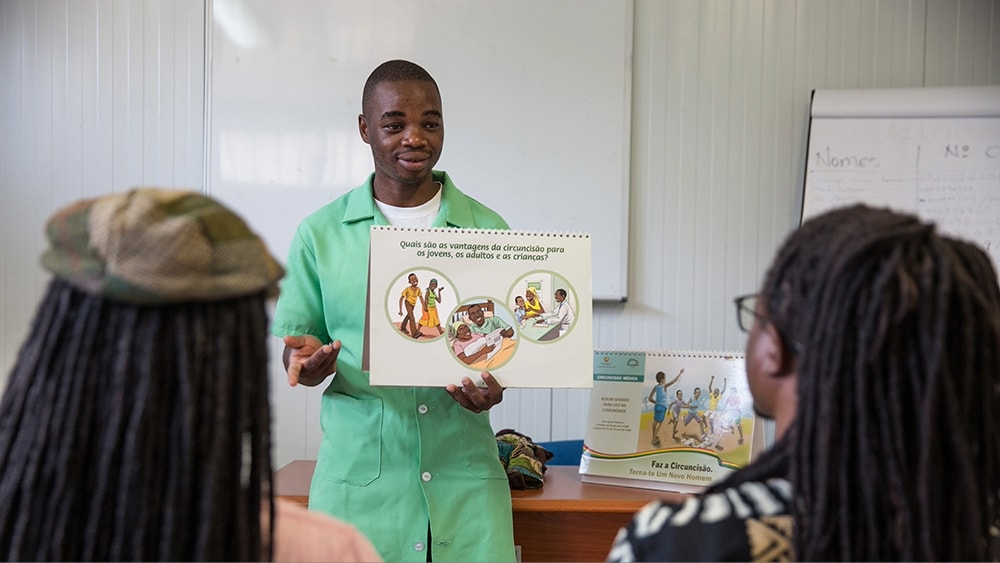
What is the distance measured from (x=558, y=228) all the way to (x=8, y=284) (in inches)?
86.5

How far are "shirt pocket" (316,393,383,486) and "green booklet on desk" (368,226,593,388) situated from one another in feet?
0.51

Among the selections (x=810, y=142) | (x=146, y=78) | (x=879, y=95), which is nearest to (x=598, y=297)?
(x=810, y=142)

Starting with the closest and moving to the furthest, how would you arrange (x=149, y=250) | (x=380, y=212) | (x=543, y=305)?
(x=149, y=250) < (x=543, y=305) < (x=380, y=212)

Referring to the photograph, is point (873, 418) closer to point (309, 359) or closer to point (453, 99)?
point (309, 359)

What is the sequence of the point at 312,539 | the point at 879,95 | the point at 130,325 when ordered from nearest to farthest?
the point at 130,325 < the point at 312,539 < the point at 879,95

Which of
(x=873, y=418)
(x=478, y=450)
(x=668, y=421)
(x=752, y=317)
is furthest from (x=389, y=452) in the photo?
(x=873, y=418)

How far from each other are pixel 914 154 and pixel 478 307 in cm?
228

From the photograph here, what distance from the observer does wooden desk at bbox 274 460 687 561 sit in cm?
245

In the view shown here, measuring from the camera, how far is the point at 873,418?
1054 mm

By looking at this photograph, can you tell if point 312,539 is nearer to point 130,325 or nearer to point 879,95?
point 130,325

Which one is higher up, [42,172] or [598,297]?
[42,172]

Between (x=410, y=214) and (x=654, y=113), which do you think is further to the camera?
(x=654, y=113)

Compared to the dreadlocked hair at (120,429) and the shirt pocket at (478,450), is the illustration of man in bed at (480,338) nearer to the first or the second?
the shirt pocket at (478,450)

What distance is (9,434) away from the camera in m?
0.90
